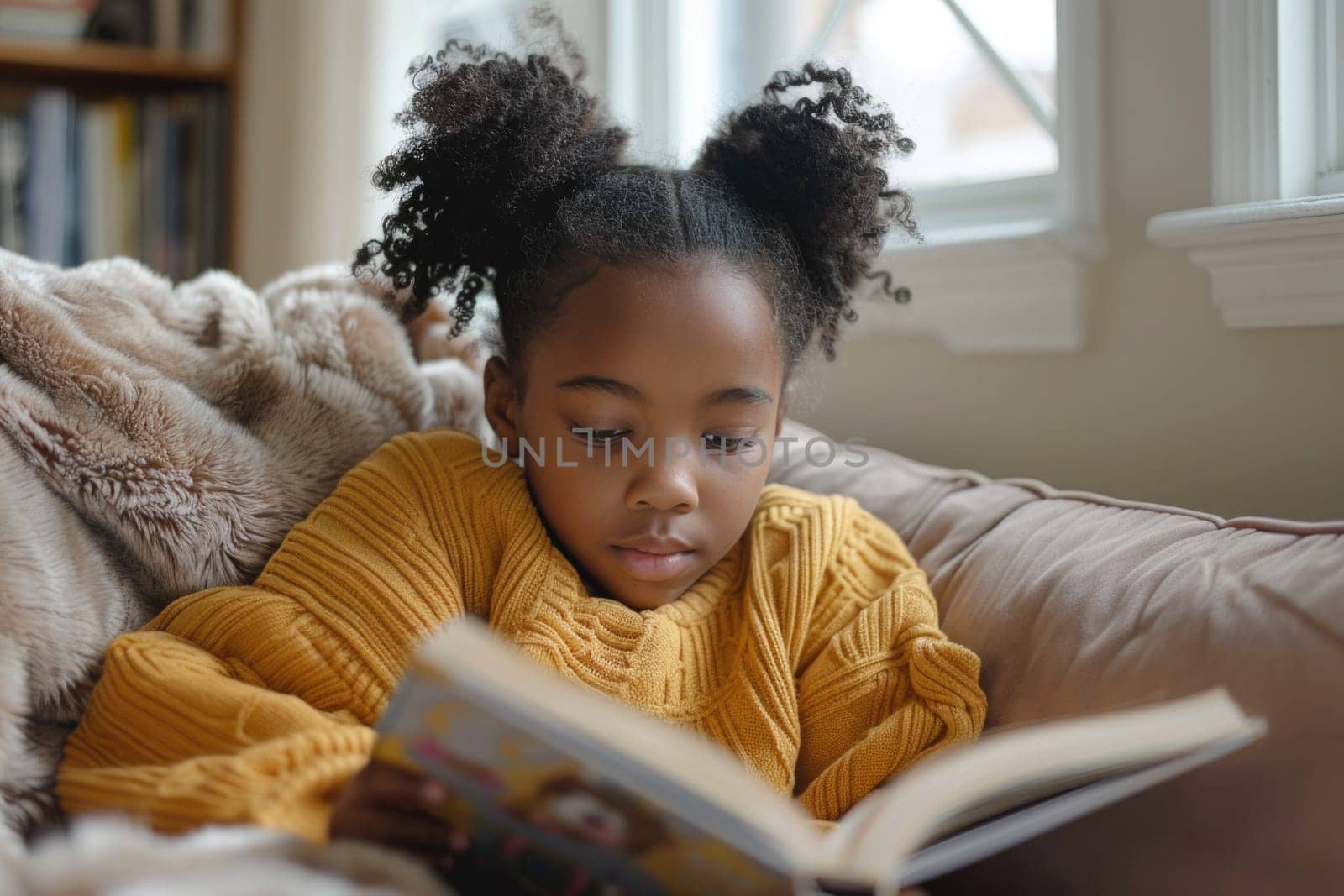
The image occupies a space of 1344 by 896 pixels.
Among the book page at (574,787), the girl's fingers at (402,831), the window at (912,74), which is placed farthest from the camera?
the window at (912,74)

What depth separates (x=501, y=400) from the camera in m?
1.10

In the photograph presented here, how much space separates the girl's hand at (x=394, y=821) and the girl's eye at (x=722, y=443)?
44 centimetres

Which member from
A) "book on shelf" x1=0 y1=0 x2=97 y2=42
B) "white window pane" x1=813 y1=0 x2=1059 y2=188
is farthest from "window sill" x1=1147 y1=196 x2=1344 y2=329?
"book on shelf" x1=0 y1=0 x2=97 y2=42

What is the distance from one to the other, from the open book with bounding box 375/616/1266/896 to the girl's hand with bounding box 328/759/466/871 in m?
0.02

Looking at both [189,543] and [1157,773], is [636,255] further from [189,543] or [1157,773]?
[1157,773]

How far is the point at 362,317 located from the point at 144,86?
1513 millimetres

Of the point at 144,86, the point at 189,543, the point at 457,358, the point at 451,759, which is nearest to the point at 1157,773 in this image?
the point at 451,759

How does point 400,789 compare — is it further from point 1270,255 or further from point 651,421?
point 1270,255

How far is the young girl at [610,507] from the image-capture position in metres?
0.85

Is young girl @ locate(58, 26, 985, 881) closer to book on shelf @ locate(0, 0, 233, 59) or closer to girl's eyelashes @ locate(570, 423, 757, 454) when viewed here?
girl's eyelashes @ locate(570, 423, 757, 454)

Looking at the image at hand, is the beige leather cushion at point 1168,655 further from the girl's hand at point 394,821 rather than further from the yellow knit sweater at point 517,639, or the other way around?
the girl's hand at point 394,821

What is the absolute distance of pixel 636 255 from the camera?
981 mm

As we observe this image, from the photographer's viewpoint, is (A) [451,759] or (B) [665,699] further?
(B) [665,699]

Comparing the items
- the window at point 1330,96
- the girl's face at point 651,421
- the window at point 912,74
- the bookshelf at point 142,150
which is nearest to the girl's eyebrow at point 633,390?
the girl's face at point 651,421
